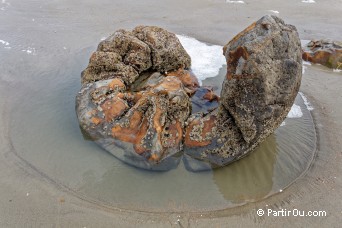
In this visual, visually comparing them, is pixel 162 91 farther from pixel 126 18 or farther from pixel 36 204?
pixel 126 18

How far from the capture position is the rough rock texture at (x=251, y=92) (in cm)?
366

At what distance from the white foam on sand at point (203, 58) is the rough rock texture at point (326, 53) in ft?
6.20

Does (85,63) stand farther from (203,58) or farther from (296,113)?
(296,113)

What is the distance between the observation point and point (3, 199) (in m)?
3.71

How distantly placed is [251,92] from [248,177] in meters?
1.12

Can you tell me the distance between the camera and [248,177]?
4156 millimetres

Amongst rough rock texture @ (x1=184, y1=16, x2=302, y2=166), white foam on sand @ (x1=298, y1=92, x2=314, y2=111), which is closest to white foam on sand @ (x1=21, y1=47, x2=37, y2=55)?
rough rock texture @ (x1=184, y1=16, x2=302, y2=166)

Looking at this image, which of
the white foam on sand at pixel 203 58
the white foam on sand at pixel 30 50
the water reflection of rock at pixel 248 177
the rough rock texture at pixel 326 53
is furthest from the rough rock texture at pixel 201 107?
the rough rock texture at pixel 326 53

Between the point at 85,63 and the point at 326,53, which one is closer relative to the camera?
the point at 85,63

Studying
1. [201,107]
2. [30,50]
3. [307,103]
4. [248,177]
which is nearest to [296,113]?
[307,103]

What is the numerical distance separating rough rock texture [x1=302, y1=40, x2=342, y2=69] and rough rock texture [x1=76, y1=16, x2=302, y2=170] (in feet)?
9.68

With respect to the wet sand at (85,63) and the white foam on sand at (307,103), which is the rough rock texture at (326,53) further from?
the white foam on sand at (307,103)

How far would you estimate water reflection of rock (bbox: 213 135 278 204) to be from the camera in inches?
155

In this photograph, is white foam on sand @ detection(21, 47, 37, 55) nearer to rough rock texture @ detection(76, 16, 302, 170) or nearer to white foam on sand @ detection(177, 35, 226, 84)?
rough rock texture @ detection(76, 16, 302, 170)
